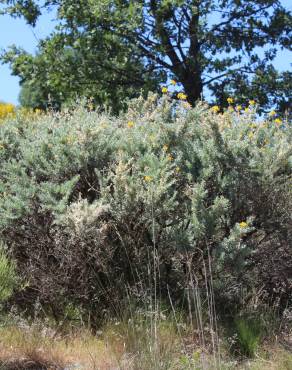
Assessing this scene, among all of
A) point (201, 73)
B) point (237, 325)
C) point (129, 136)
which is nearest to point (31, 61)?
point (201, 73)

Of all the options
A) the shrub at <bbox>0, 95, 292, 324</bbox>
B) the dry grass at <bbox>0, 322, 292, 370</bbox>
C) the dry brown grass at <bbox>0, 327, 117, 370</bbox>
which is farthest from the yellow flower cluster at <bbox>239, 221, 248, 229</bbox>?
the dry brown grass at <bbox>0, 327, 117, 370</bbox>

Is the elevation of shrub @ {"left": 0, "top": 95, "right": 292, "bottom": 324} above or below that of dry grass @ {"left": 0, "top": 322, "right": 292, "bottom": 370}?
above

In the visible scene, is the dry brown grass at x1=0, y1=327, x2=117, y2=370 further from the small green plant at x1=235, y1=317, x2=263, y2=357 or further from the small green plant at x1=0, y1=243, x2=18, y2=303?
the small green plant at x1=235, y1=317, x2=263, y2=357

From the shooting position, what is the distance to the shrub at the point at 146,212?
4707mm

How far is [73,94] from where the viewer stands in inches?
630

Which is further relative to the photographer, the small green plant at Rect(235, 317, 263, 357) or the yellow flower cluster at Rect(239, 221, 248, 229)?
the yellow flower cluster at Rect(239, 221, 248, 229)

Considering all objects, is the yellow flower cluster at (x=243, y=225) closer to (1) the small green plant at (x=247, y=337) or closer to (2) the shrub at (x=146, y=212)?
(2) the shrub at (x=146, y=212)

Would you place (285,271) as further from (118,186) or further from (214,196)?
(118,186)

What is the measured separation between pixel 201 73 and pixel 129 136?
1165 centimetres

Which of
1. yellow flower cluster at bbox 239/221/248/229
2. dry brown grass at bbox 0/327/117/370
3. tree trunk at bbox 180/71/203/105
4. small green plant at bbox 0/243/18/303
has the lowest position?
dry brown grass at bbox 0/327/117/370

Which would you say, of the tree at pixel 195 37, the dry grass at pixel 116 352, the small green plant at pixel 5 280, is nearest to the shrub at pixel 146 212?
the dry grass at pixel 116 352

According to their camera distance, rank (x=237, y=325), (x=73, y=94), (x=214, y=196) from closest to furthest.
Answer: (x=237, y=325) → (x=214, y=196) → (x=73, y=94)

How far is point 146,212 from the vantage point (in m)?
4.75

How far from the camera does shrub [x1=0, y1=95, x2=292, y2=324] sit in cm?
471
